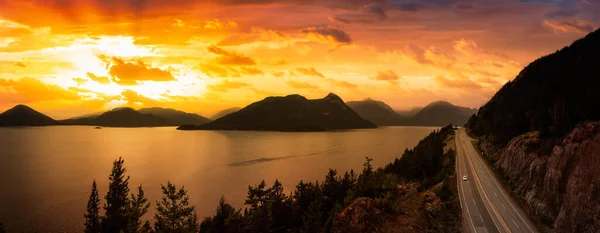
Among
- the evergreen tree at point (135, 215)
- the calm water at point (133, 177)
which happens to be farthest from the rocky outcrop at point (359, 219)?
the calm water at point (133, 177)

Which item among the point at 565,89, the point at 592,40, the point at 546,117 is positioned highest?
the point at 592,40

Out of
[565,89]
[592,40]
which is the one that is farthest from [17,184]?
[592,40]

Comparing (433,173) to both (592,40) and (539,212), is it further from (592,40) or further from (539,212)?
(592,40)

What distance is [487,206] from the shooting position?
2076 inches

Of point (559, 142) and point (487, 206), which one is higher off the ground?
point (559, 142)

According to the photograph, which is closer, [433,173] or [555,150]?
[555,150]

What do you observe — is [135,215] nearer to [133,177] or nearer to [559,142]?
[559,142]

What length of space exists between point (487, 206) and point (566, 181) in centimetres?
1123

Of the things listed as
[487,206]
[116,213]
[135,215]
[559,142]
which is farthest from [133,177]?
[559,142]

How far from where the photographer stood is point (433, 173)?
79.2 m

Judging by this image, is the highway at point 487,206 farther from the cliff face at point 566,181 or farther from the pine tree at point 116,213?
the pine tree at point 116,213

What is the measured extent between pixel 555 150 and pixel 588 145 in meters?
8.10

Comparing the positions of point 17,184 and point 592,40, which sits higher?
point 592,40

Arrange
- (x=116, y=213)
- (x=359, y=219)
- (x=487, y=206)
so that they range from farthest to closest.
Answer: (x=116, y=213) → (x=487, y=206) → (x=359, y=219)
